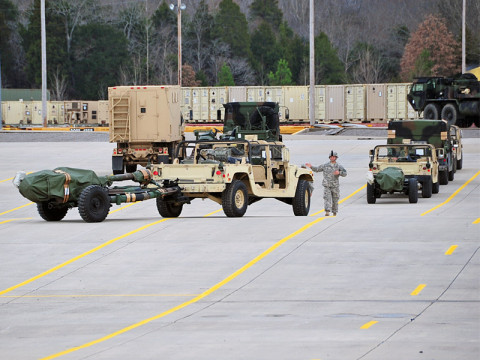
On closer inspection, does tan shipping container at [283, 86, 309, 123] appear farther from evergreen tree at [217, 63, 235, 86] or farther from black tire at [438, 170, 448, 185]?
black tire at [438, 170, 448, 185]

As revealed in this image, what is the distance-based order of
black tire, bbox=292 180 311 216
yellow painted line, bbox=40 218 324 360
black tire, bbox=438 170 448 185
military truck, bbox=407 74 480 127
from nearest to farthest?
yellow painted line, bbox=40 218 324 360
black tire, bbox=292 180 311 216
black tire, bbox=438 170 448 185
military truck, bbox=407 74 480 127

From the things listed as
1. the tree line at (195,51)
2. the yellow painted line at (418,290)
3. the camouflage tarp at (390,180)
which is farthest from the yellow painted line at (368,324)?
the tree line at (195,51)

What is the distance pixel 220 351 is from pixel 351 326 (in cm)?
199

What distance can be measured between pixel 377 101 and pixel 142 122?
37.8 metres

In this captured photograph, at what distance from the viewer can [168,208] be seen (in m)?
24.5

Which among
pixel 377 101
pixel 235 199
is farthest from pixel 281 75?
pixel 235 199

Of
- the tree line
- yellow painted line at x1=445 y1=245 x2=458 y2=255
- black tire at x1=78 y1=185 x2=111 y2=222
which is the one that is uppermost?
the tree line

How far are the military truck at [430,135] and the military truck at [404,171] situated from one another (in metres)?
3.20

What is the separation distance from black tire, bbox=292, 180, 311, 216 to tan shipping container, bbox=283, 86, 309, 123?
50050 millimetres

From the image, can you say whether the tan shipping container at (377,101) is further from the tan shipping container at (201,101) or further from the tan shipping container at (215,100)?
the tan shipping container at (201,101)

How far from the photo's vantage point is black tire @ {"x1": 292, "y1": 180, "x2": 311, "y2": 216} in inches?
1006

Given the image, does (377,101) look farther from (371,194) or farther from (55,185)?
(55,185)

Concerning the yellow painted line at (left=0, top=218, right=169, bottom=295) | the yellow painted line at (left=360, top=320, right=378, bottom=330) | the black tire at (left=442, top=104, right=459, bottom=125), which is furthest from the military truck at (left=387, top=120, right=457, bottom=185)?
the yellow painted line at (left=360, top=320, right=378, bottom=330)

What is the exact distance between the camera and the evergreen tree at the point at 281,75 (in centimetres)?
9338
